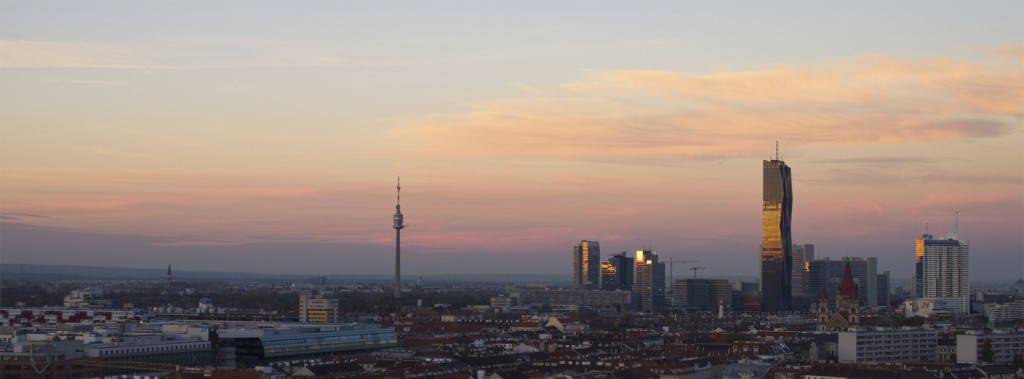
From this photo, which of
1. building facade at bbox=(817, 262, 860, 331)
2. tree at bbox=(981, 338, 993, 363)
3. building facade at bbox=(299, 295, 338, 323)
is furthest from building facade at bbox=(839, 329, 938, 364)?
building facade at bbox=(299, 295, 338, 323)

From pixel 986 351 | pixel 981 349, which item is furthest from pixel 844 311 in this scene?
pixel 986 351

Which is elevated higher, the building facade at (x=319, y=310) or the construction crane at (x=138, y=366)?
the building facade at (x=319, y=310)

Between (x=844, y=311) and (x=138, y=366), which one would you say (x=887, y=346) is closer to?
(x=844, y=311)

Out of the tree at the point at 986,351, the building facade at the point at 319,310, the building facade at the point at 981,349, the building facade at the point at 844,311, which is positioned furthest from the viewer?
the building facade at the point at 319,310

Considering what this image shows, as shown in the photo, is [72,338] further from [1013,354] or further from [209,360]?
[1013,354]

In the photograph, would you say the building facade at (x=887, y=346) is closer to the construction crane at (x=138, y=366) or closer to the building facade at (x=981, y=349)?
the building facade at (x=981, y=349)

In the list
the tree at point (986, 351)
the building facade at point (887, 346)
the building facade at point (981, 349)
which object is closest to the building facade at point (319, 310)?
the building facade at point (887, 346)

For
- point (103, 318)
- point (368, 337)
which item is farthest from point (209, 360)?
point (103, 318)
